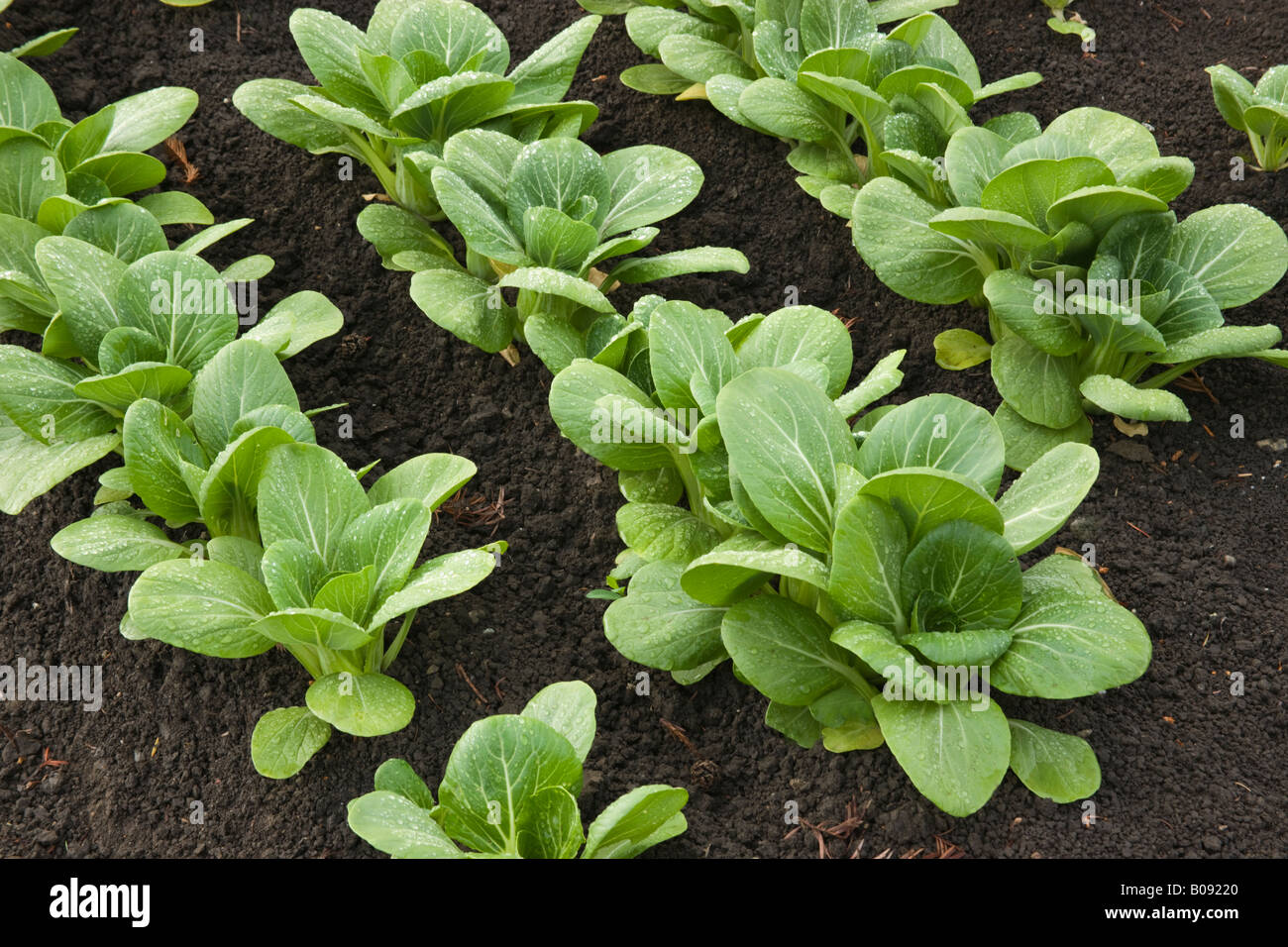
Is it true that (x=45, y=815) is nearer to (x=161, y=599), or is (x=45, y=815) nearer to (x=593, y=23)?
(x=161, y=599)

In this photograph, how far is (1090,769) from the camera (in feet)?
8.09

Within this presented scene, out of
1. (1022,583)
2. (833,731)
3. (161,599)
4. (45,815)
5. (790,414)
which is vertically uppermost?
(790,414)

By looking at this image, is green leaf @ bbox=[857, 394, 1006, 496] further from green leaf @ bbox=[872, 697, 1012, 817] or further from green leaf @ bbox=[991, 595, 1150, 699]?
green leaf @ bbox=[872, 697, 1012, 817]

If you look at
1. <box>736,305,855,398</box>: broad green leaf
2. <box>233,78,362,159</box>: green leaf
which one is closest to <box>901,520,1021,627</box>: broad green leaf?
<box>736,305,855,398</box>: broad green leaf

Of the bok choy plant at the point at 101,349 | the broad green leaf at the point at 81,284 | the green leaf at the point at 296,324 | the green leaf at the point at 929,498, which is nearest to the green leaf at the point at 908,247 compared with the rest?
the green leaf at the point at 929,498

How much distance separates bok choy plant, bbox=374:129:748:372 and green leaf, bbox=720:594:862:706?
0.92 m

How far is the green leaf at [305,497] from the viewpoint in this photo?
260 cm

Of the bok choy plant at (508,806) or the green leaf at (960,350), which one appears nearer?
the bok choy plant at (508,806)

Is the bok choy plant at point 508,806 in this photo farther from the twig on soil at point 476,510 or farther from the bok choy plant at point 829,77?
the bok choy plant at point 829,77

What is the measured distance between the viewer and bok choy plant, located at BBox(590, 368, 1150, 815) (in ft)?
7.37

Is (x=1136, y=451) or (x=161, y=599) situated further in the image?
(x=1136, y=451)

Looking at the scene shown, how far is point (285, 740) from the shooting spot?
2.60 metres
